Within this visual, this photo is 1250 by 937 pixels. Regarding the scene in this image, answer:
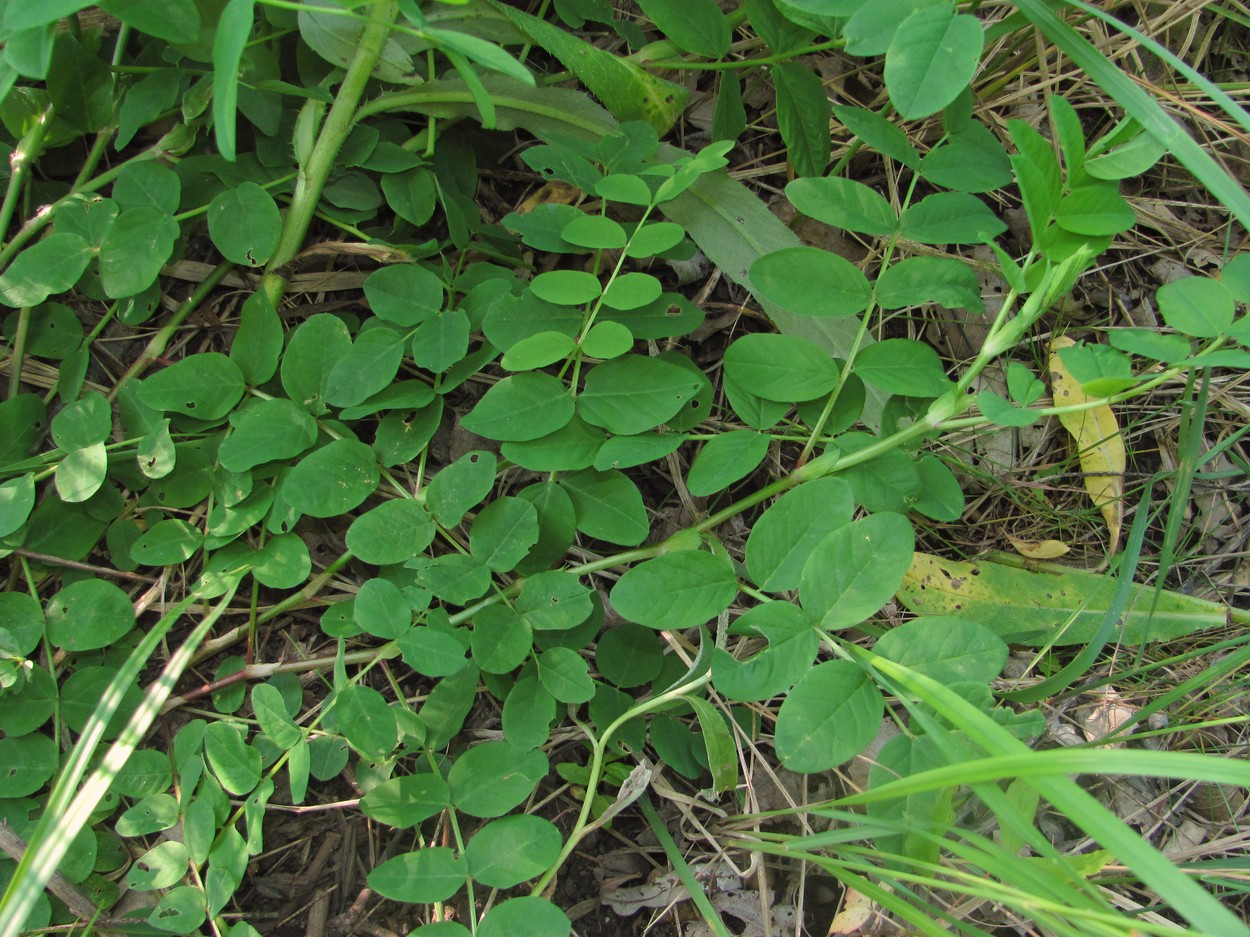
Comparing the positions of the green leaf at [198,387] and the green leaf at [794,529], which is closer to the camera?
the green leaf at [794,529]

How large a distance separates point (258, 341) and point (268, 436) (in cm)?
24

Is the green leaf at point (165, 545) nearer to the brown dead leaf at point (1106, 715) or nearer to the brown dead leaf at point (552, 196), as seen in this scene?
the brown dead leaf at point (552, 196)

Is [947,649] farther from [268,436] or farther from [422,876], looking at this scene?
[268,436]

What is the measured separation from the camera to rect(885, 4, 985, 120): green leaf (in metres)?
1.48

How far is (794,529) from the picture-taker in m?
1.61

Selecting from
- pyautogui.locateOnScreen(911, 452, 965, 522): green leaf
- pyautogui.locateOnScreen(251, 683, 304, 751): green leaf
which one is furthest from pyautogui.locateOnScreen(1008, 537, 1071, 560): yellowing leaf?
pyautogui.locateOnScreen(251, 683, 304, 751): green leaf

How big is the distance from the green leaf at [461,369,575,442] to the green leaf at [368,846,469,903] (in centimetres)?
79

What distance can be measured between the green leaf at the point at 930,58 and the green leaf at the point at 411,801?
149cm

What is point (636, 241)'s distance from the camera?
5.78 feet

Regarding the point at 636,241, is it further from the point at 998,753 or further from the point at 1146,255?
the point at 1146,255

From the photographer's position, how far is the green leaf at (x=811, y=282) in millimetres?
1688

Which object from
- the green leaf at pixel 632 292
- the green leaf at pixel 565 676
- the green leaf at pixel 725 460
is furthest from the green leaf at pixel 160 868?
the green leaf at pixel 632 292

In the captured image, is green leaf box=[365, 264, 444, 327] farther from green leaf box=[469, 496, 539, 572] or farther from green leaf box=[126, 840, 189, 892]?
green leaf box=[126, 840, 189, 892]

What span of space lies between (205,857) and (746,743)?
3.69ft
